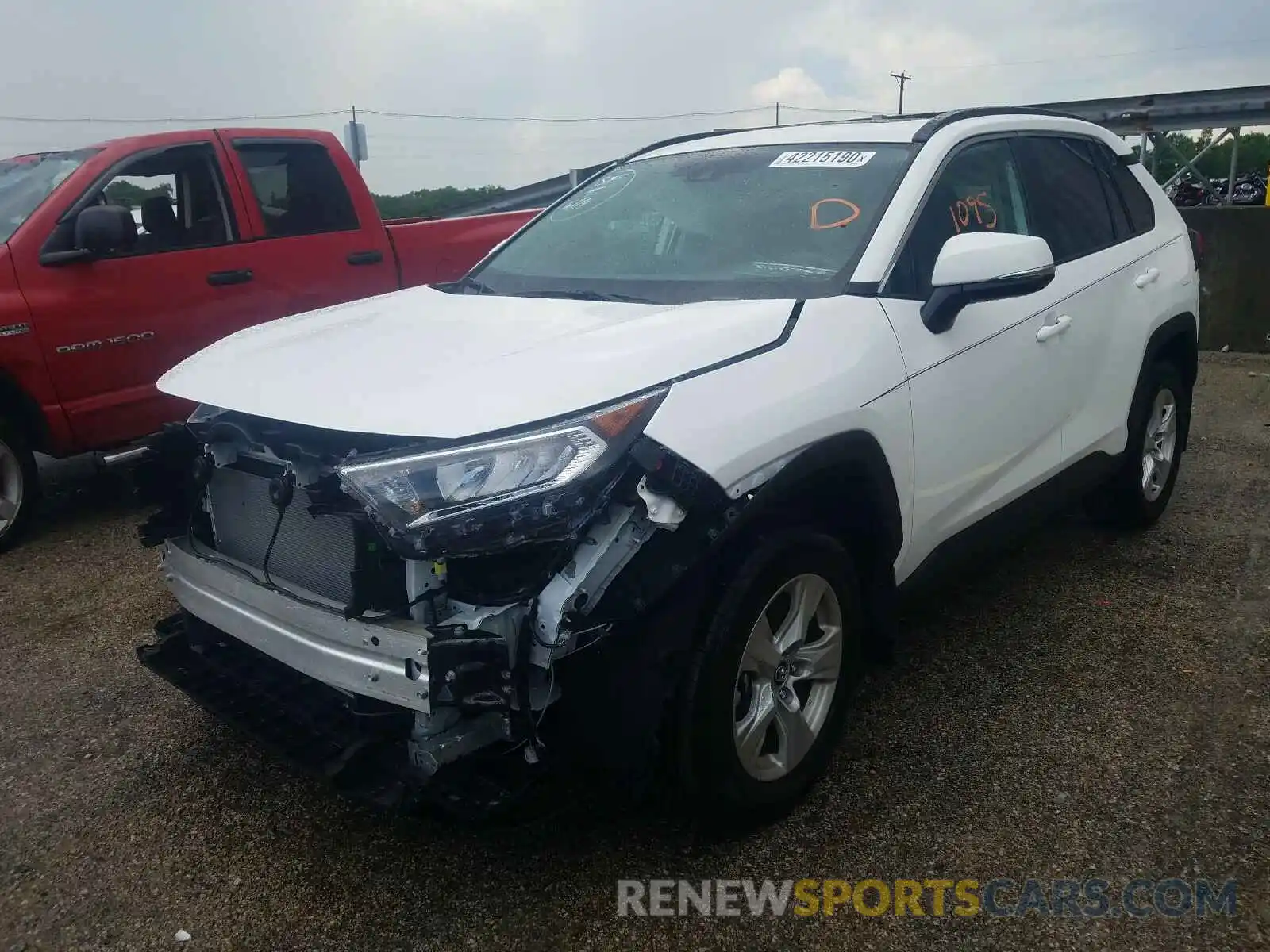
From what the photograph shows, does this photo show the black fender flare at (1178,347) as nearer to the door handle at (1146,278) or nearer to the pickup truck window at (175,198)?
the door handle at (1146,278)

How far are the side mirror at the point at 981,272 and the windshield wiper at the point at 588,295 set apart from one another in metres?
0.79

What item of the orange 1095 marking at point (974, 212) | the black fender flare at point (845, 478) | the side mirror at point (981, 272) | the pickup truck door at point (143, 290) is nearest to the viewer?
the black fender flare at point (845, 478)

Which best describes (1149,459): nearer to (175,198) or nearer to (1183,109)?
(175,198)

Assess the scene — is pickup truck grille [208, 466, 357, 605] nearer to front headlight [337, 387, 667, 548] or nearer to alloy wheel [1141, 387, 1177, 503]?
front headlight [337, 387, 667, 548]

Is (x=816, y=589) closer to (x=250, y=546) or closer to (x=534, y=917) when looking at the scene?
(x=534, y=917)

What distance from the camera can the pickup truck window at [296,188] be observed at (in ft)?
19.3

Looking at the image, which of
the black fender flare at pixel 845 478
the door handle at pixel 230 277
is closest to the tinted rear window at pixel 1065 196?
the black fender flare at pixel 845 478

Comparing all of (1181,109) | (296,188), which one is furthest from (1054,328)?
(1181,109)

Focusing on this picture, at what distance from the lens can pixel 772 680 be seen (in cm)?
257

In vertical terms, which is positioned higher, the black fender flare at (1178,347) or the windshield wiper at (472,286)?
the windshield wiper at (472,286)

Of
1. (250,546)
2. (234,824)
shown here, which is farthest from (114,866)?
(250,546)

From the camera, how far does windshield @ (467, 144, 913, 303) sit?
9.87 feet

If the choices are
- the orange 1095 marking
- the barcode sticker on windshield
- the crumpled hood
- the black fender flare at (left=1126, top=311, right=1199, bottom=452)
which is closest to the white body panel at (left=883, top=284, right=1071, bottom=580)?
the orange 1095 marking

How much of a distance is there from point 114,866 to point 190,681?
1.61 ft
